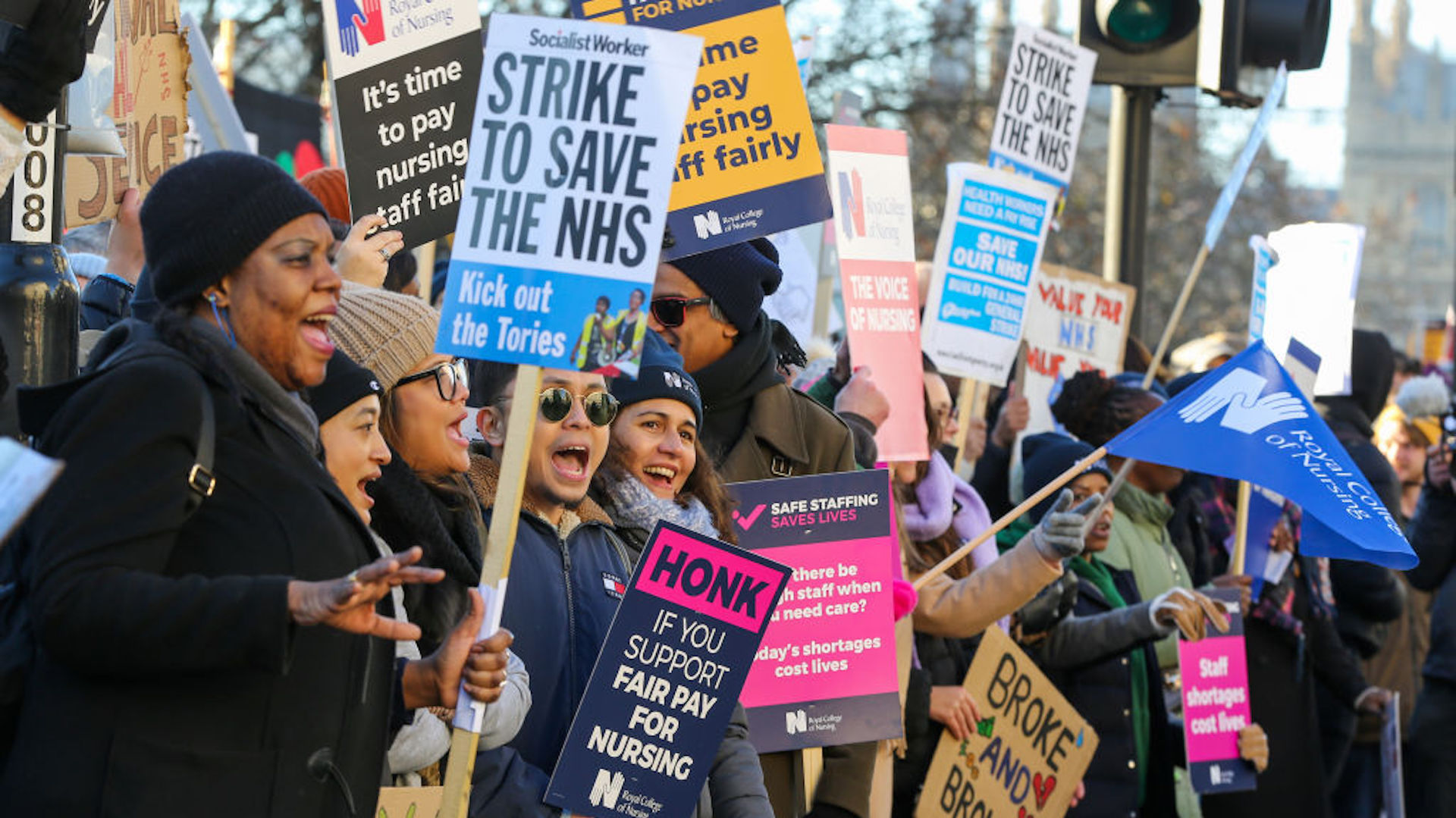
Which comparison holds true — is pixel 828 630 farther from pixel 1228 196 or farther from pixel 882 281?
pixel 1228 196

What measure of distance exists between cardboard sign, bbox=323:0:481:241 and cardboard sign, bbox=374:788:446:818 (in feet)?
5.68

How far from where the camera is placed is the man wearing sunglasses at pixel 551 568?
3877 millimetres

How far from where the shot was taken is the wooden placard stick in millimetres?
3312

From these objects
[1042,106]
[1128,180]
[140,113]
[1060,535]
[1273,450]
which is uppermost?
[1042,106]

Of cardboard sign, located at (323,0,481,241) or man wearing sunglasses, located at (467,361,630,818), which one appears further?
cardboard sign, located at (323,0,481,241)

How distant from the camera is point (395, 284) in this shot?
19.6 feet

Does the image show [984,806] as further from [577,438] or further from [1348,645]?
[1348,645]

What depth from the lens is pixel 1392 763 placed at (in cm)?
838

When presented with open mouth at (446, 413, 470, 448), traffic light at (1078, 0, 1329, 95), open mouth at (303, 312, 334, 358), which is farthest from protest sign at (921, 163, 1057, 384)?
open mouth at (303, 312, 334, 358)

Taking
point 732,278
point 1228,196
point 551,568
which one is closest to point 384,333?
point 551,568

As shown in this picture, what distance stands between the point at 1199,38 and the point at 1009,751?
397cm

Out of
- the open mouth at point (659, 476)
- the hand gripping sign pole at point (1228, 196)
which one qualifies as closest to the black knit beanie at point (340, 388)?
the open mouth at point (659, 476)

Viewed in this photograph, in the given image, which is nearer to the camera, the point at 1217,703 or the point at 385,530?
the point at 385,530

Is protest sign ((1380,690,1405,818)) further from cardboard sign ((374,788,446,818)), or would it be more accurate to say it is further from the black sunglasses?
cardboard sign ((374,788,446,818))
